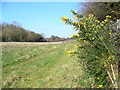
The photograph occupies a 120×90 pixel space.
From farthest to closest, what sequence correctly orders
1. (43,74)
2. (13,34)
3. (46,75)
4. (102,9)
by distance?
(13,34) → (102,9) → (43,74) → (46,75)

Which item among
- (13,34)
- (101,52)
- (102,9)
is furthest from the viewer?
(13,34)

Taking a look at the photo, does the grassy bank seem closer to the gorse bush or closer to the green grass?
the green grass

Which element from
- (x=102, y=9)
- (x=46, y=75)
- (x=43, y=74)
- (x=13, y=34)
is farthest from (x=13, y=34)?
(x=46, y=75)

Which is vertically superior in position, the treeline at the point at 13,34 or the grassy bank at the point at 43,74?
the treeline at the point at 13,34

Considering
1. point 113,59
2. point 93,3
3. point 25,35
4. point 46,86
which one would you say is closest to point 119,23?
point 113,59

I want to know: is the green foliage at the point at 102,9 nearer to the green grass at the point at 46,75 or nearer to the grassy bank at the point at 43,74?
the green grass at the point at 46,75

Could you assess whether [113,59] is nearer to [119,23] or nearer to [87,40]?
[87,40]

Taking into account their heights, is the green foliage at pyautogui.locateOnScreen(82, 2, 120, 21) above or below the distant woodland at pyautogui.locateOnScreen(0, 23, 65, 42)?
below

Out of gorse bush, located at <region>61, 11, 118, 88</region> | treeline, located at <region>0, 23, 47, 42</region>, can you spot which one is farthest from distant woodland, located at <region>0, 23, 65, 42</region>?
gorse bush, located at <region>61, 11, 118, 88</region>

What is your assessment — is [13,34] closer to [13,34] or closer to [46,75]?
[13,34]

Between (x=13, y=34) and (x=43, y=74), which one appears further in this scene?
(x=13, y=34)

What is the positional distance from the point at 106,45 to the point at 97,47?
28cm

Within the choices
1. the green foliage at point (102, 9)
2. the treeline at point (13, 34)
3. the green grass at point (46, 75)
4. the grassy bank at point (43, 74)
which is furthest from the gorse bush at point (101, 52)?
the treeline at point (13, 34)

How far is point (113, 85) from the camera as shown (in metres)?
2.75
